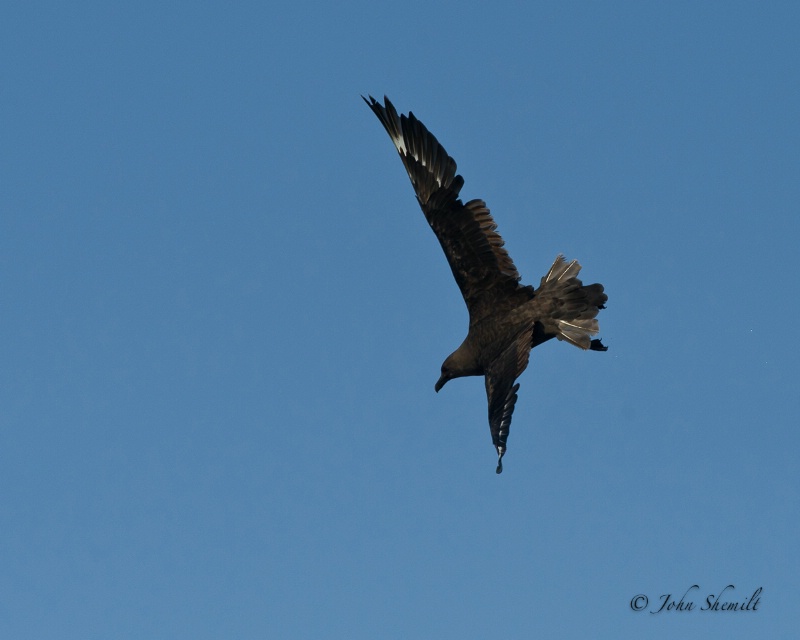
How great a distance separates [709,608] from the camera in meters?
11.7

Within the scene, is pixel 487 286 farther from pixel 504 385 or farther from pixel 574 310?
pixel 504 385

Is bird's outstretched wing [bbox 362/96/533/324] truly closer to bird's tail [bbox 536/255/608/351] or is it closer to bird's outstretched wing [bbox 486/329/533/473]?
bird's tail [bbox 536/255/608/351]

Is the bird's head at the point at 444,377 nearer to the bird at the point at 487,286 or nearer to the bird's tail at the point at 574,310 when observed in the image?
the bird at the point at 487,286

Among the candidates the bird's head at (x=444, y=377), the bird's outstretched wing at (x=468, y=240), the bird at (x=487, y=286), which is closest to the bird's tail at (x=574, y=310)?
the bird at (x=487, y=286)

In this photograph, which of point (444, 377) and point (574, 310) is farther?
point (444, 377)

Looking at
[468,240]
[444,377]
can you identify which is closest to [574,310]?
[468,240]

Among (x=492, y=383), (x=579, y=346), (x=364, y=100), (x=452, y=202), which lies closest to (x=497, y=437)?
(x=492, y=383)

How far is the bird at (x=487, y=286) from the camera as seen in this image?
11773 mm

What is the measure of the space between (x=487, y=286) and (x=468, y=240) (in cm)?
48

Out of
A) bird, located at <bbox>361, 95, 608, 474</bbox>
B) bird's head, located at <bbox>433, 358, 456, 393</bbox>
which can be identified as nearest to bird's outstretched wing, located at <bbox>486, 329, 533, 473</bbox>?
bird, located at <bbox>361, 95, 608, 474</bbox>

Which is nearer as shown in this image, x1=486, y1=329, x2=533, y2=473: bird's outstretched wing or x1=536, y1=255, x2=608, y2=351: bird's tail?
x1=486, y1=329, x2=533, y2=473: bird's outstretched wing

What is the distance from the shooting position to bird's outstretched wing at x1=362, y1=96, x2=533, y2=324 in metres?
12.0

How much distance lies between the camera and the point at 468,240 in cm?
1206

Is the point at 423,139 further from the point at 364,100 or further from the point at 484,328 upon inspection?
the point at 484,328
